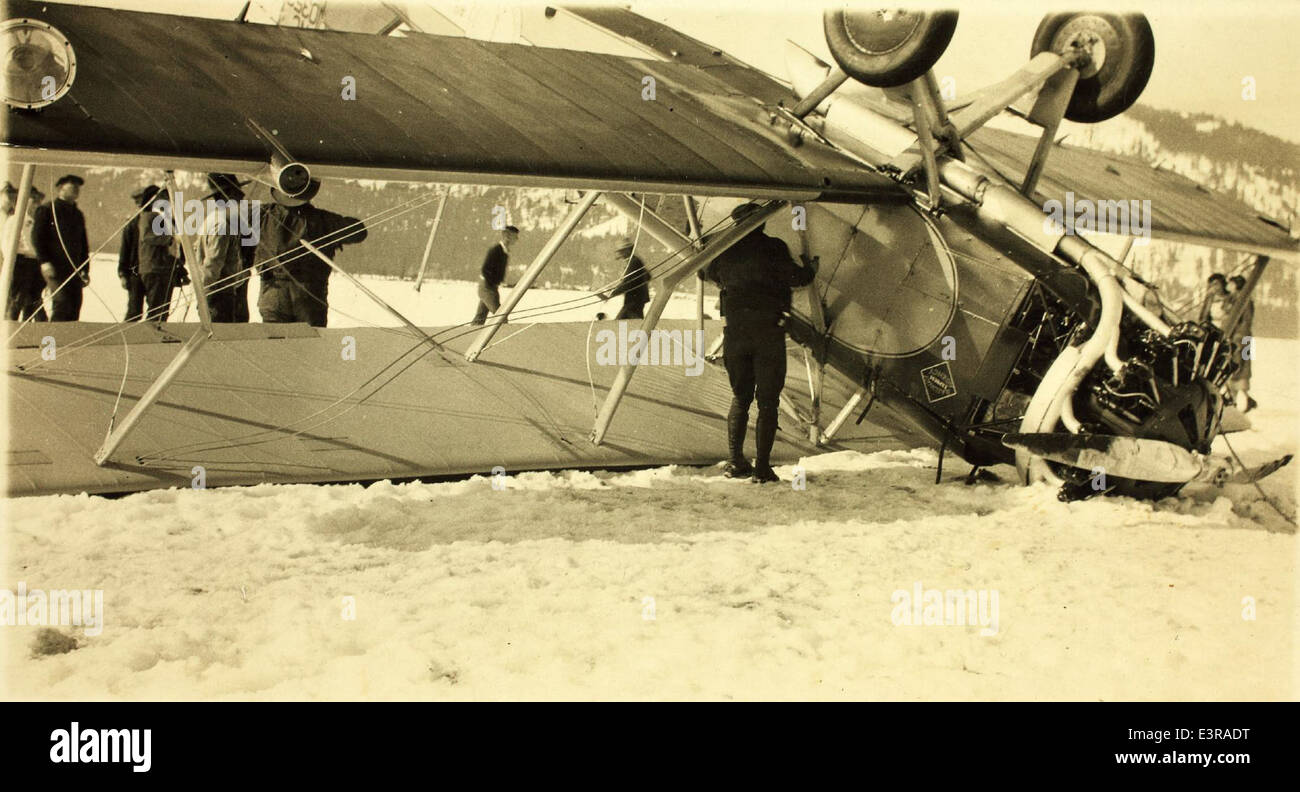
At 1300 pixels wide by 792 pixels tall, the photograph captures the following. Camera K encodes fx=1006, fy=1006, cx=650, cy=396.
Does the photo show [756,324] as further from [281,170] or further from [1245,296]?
[1245,296]

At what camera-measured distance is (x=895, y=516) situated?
6648 millimetres

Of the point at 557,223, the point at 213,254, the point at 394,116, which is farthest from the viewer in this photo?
the point at 557,223

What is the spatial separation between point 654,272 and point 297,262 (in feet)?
12.6

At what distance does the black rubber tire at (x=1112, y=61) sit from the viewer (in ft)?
23.4

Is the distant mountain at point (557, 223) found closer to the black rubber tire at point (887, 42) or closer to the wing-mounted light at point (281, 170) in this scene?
the black rubber tire at point (887, 42)

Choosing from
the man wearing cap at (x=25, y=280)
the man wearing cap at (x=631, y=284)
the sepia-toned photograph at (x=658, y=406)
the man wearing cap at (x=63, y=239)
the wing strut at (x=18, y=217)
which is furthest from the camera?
the man wearing cap at (x=25, y=280)

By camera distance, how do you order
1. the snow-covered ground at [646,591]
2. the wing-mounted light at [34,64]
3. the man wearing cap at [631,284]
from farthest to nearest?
the man wearing cap at [631,284], the wing-mounted light at [34,64], the snow-covered ground at [646,591]

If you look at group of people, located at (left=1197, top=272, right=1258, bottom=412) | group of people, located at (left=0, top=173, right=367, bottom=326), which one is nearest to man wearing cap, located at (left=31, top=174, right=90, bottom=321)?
group of people, located at (left=0, top=173, right=367, bottom=326)

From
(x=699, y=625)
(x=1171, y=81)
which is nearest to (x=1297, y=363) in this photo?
(x=699, y=625)

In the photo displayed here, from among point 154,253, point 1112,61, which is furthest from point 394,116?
point 154,253

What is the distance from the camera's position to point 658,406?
8.56 meters

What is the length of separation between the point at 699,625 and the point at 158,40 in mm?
4404

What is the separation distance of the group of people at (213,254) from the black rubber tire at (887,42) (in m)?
3.82

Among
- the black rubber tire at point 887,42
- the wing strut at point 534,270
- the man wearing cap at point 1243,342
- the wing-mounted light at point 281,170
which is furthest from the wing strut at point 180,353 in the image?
the man wearing cap at point 1243,342
